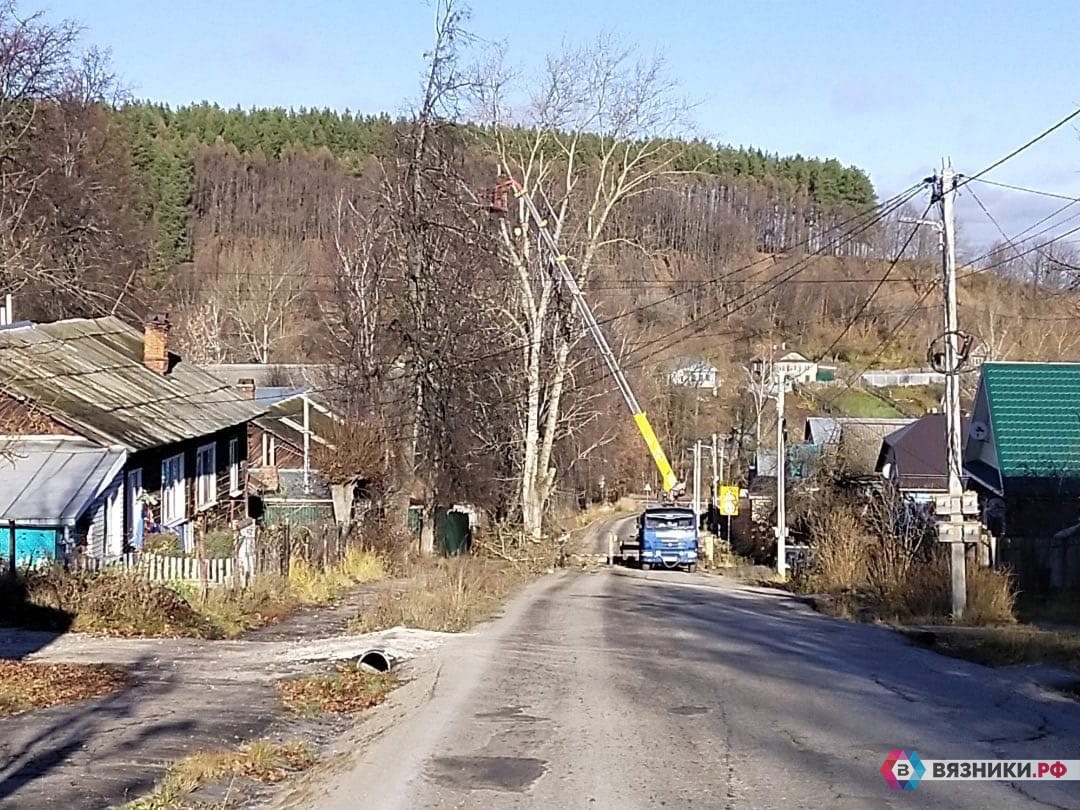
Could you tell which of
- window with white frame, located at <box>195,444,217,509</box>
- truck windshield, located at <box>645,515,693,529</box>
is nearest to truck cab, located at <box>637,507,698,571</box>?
truck windshield, located at <box>645,515,693,529</box>

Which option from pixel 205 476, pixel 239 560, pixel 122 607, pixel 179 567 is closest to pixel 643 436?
pixel 205 476

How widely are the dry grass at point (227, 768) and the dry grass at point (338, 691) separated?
1661 mm

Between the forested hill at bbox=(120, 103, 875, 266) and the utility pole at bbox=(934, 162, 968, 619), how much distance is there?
69808mm

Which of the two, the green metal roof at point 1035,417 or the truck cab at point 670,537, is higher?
the green metal roof at point 1035,417

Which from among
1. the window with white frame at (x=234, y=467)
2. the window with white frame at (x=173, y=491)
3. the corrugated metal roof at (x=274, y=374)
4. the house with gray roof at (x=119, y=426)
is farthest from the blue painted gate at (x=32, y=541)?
the corrugated metal roof at (x=274, y=374)

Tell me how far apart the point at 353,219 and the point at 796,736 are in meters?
38.5

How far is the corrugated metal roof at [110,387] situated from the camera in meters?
Answer: 25.0

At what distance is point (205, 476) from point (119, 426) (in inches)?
299

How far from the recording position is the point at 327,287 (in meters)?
75.8

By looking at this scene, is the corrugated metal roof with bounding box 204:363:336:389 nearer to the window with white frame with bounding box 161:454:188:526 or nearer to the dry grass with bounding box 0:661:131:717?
the window with white frame with bounding box 161:454:188:526

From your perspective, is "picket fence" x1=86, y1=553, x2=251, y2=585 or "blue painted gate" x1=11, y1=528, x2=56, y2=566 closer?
"picket fence" x1=86, y1=553, x2=251, y2=585

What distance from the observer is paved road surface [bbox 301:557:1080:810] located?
8.14 meters

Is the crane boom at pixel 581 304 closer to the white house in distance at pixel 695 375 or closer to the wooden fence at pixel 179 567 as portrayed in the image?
the wooden fence at pixel 179 567

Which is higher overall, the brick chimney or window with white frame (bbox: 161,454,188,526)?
the brick chimney
